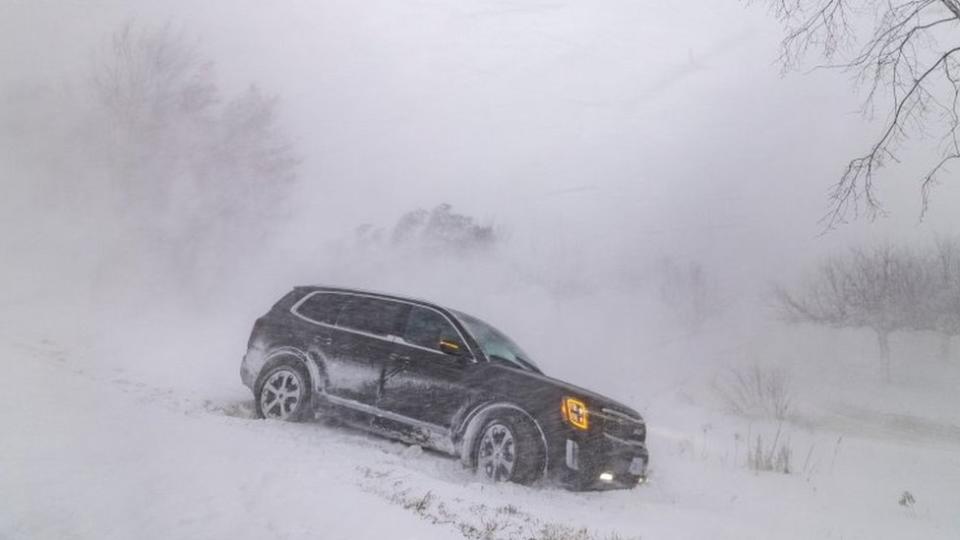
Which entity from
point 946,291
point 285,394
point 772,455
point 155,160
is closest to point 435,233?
point 285,394

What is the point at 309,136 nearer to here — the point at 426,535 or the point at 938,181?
the point at 426,535

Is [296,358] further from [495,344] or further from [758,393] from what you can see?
[758,393]

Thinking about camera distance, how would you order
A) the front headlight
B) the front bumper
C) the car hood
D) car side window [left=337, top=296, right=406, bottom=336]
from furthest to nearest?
1. car side window [left=337, top=296, right=406, bottom=336]
2. the car hood
3. the front headlight
4. the front bumper

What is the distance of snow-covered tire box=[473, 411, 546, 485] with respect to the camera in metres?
3.08

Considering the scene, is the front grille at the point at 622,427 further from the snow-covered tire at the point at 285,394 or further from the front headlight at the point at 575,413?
the snow-covered tire at the point at 285,394

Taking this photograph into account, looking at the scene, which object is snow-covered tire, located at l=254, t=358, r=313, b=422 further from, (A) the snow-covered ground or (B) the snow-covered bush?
(B) the snow-covered bush

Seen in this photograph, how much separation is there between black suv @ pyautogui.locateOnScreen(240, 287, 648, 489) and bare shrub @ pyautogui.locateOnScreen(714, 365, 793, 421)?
0.49 m

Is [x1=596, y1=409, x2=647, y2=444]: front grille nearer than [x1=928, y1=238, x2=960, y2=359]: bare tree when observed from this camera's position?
Yes

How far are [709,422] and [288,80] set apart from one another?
280 centimetres

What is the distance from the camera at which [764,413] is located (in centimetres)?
342

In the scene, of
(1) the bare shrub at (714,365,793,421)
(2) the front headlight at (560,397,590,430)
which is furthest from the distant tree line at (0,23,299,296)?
(1) the bare shrub at (714,365,793,421)

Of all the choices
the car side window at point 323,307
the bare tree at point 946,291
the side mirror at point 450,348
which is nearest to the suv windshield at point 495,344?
the side mirror at point 450,348

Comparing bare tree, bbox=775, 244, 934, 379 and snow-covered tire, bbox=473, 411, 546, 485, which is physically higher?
bare tree, bbox=775, 244, 934, 379

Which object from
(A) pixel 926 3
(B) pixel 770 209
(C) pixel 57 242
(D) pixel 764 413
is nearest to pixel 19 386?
(C) pixel 57 242
